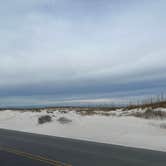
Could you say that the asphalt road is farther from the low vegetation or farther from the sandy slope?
the low vegetation

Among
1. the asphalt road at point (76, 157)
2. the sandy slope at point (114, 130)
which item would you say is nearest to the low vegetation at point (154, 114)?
the sandy slope at point (114, 130)

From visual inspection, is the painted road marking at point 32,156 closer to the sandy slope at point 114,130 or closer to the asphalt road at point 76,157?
the asphalt road at point 76,157

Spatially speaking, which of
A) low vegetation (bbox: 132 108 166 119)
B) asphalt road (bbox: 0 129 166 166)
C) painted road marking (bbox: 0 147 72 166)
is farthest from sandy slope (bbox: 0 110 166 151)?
painted road marking (bbox: 0 147 72 166)

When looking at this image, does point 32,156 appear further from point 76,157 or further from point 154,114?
point 154,114

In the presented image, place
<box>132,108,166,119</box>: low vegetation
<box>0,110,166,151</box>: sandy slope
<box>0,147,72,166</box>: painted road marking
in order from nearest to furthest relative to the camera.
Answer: <box>0,147,72,166</box>: painted road marking < <box>0,110,166,151</box>: sandy slope < <box>132,108,166,119</box>: low vegetation

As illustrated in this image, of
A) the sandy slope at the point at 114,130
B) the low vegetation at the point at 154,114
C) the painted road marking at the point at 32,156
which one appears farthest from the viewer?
the low vegetation at the point at 154,114

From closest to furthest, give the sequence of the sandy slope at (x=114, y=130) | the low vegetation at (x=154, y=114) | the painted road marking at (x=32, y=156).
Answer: the painted road marking at (x=32, y=156) < the sandy slope at (x=114, y=130) < the low vegetation at (x=154, y=114)

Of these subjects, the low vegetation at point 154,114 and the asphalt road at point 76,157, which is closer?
the asphalt road at point 76,157

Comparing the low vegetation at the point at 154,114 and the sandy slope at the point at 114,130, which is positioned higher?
the low vegetation at the point at 154,114

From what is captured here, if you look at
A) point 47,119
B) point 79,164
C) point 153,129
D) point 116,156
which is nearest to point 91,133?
point 153,129

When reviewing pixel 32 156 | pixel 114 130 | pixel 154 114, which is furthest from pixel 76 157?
pixel 154 114

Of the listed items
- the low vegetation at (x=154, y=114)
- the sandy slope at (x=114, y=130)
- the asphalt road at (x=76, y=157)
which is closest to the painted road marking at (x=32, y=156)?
the asphalt road at (x=76, y=157)

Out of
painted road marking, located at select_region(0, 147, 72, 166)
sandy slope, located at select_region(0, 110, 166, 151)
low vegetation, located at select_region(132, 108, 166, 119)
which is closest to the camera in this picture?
painted road marking, located at select_region(0, 147, 72, 166)

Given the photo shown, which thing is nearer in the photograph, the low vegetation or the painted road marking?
the painted road marking
